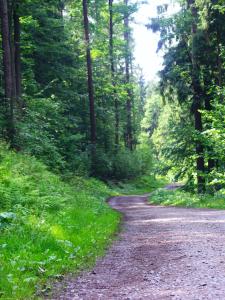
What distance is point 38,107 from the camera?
73.7 ft

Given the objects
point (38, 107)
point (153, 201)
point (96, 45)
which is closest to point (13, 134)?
point (38, 107)

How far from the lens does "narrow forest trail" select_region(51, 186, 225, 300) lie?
5239 millimetres

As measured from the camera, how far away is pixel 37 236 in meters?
7.38

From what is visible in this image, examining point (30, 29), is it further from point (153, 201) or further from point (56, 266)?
point (56, 266)

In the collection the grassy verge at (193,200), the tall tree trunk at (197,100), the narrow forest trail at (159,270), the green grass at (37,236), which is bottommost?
the grassy verge at (193,200)

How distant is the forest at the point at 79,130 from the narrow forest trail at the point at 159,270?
46 cm

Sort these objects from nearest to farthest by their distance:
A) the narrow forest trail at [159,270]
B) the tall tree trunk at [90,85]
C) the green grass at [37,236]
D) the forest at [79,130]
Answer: the narrow forest trail at [159,270] < the green grass at [37,236] < the forest at [79,130] < the tall tree trunk at [90,85]

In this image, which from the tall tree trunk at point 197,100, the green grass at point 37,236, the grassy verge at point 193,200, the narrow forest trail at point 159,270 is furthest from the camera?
the tall tree trunk at point 197,100

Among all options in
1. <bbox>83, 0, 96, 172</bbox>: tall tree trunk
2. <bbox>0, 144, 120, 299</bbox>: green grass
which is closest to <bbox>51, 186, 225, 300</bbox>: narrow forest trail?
<bbox>0, 144, 120, 299</bbox>: green grass

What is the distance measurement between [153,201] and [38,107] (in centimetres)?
884

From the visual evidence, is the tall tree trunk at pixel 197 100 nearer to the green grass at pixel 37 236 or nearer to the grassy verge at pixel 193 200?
the grassy verge at pixel 193 200

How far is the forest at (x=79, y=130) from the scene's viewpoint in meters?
7.64

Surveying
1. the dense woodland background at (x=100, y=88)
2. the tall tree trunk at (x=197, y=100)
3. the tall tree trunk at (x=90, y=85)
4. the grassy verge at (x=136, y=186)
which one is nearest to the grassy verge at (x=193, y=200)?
the dense woodland background at (x=100, y=88)

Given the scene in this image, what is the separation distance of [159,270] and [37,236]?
7.67ft
